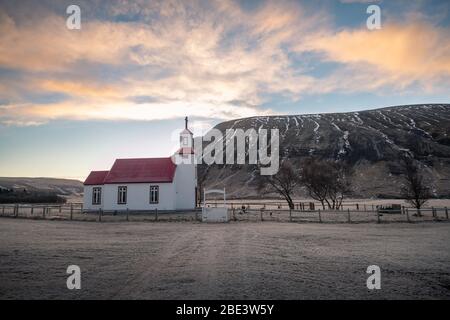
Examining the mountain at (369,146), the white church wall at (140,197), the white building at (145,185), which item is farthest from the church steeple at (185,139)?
the mountain at (369,146)

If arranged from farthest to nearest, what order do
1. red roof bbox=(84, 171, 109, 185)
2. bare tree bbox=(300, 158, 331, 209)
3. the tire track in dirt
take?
bare tree bbox=(300, 158, 331, 209) → red roof bbox=(84, 171, 109, 185) → the tire track in dirt

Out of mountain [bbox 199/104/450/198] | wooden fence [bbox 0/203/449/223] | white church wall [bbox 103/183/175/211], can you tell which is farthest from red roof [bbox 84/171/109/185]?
mountain [bbox 199/104/450/198]

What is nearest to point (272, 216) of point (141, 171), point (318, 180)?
point (141, 171)

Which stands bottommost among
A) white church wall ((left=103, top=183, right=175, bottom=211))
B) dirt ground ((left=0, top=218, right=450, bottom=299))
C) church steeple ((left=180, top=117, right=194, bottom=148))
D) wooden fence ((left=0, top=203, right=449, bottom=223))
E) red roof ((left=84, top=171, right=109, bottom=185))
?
wooden fence ((left=0, top=203, right=449, bottom=223))

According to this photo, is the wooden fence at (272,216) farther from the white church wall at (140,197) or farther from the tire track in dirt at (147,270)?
the tire track in dirt at (147,270)

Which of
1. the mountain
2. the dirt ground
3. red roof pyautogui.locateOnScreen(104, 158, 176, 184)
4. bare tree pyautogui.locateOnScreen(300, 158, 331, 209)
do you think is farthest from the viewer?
the mountain

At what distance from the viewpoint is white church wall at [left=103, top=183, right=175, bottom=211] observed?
36.9 m

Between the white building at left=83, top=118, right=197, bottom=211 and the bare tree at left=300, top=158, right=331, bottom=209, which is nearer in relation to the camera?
the white building at left=83, top=118, right=197, bottom=211

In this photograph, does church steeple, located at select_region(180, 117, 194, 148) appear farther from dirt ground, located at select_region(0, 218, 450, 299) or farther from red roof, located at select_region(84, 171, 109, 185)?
dirt ground, located at select_region(0, 218, 450, 299)

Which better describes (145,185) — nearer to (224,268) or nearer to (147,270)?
(147,270)

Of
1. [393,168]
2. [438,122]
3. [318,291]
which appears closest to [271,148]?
[393,168]

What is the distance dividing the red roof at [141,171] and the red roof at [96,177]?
5.24ft

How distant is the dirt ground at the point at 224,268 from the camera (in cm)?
711

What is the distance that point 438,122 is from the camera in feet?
525
